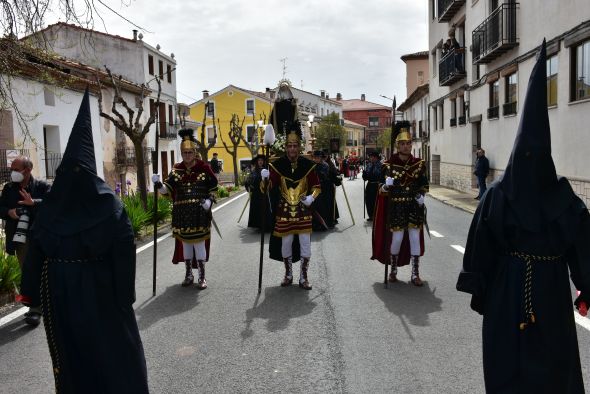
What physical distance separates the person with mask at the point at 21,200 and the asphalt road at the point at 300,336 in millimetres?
769

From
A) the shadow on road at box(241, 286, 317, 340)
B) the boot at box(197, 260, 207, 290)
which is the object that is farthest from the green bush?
the shadow on road at box(241, 286, 317, 340)

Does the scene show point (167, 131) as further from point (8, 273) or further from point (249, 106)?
point (8, 273)

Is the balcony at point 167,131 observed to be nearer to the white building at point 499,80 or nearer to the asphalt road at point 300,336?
the white building at point 499,80

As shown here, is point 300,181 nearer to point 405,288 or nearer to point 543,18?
point 405,288

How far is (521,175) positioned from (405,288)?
13.9 feet

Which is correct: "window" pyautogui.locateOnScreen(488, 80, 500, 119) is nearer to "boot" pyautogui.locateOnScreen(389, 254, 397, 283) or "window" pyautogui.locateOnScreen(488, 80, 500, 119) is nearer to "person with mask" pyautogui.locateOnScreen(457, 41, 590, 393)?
"boot" pyautogui.locateOnScreen(389, 254, 397, 283)

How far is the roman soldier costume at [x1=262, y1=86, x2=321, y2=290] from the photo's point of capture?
7.50 m

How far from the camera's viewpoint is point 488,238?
11.7ft

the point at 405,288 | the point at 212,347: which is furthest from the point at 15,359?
the point at 405,288

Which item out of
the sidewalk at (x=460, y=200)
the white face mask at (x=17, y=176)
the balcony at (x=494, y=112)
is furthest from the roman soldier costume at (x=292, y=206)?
the balcony at (x=494, y=112)

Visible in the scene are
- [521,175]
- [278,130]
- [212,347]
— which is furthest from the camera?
[278,130]

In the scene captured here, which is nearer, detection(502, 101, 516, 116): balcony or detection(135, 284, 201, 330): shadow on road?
detection(135, 284, 201, 330): shadow on road

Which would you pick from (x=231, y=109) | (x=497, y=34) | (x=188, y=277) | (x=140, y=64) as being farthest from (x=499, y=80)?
(x=231, y=109)

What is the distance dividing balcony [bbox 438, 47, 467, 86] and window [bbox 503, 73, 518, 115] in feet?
18.1
